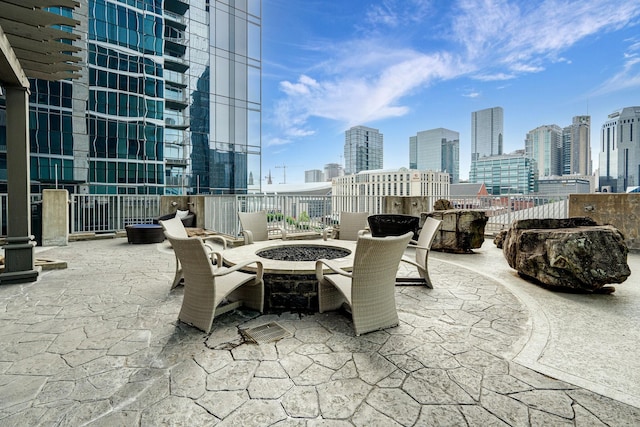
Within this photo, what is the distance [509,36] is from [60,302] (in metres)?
19.7

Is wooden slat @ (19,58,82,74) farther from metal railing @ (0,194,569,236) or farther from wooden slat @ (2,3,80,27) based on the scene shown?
metal railing @ (0,194,569,236)

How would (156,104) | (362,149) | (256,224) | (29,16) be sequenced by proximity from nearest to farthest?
(29,16) → (256,224) → (156,104) → (362,149)

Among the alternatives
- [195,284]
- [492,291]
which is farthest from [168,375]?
[492,291]

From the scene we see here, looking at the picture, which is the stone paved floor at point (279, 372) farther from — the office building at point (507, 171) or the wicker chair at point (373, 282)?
the office building at point (507, 171)

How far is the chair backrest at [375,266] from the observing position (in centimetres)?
242

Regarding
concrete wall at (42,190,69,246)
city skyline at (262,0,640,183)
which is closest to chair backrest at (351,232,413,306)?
concrete wall at (42,190,69,246)

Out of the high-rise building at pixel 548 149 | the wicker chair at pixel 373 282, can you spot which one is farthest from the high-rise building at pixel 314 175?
the wicker chair at pixel 373 282

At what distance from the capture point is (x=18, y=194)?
14.0 ft

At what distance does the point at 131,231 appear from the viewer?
7582mm

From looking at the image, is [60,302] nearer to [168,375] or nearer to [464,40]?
[168,375]

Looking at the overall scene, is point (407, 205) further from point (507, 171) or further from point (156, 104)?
point (507, 171)

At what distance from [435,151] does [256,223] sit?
44230 millimetres

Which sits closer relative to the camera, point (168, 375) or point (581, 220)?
point (168, 375)

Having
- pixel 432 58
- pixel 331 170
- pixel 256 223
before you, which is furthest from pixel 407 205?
pixel 331 170
